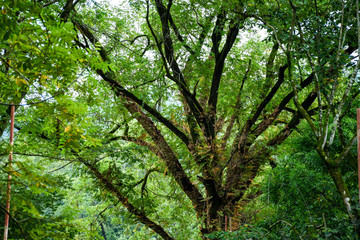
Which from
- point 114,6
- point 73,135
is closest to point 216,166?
point 73,135

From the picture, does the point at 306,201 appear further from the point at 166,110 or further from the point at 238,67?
the point at 166,110

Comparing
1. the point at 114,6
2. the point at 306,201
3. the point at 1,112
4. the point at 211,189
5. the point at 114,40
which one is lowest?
the point at 306,201

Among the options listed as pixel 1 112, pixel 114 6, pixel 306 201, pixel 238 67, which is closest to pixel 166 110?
pixel 238 67

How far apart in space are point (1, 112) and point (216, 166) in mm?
3465

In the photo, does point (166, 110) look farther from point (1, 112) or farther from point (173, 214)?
point (1, 112)

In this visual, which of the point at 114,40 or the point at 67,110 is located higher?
the point at 114,40

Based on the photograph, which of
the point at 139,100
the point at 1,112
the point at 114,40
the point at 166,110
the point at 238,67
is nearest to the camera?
the point at 1,112

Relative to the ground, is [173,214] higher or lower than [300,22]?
lower

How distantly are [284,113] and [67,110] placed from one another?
237 inches

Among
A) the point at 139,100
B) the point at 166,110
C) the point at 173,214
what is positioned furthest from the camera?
the point at 173,214

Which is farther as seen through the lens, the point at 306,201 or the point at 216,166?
the point at 216,166

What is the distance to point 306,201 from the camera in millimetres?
3439

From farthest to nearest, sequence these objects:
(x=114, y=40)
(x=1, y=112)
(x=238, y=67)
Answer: (x=238, y=67)
(x=114, y=40)
(x=1, y=112)

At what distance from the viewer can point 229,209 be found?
582cm
